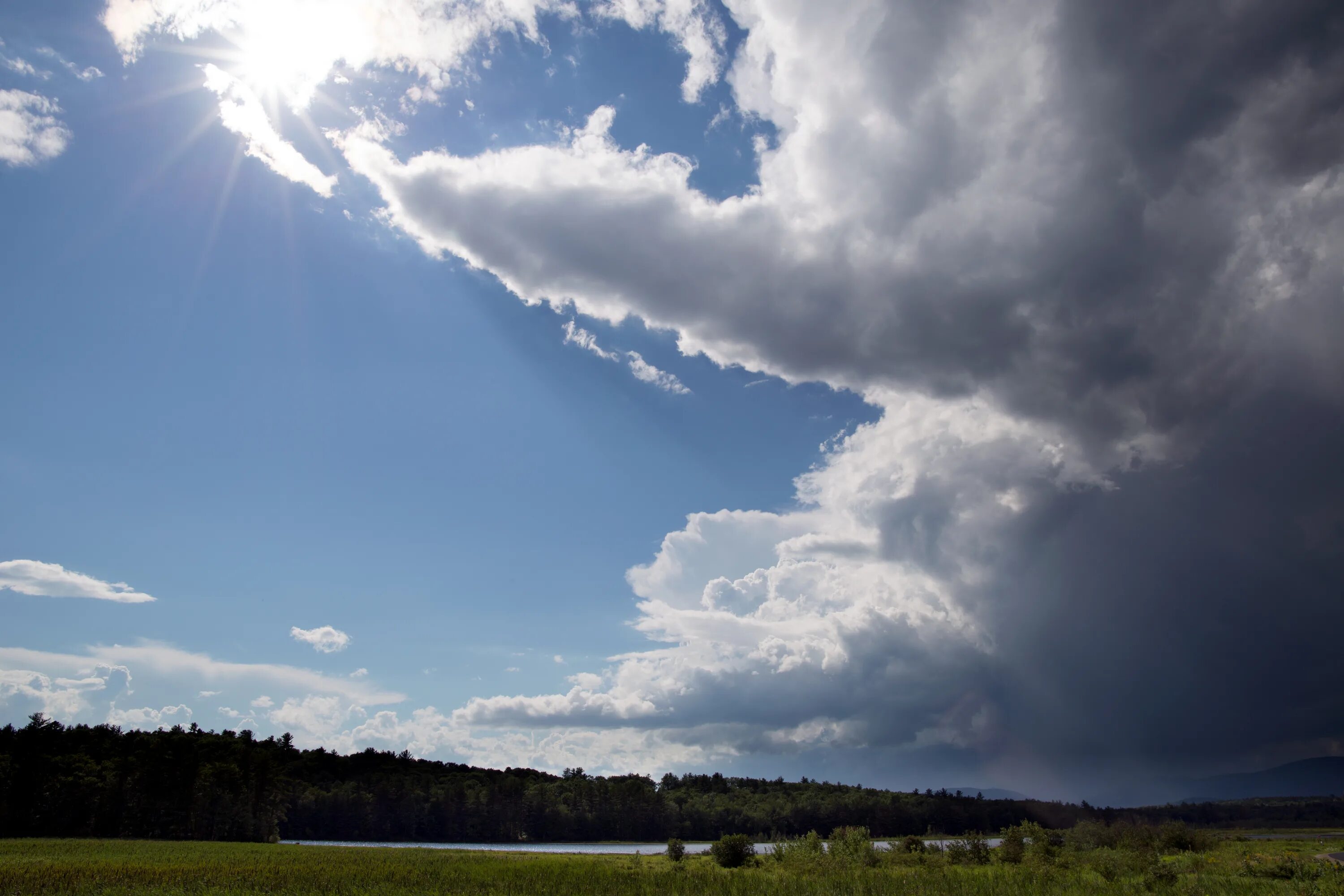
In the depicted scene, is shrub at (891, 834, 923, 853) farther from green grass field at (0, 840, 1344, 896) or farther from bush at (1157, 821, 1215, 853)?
bush at (1157, 821, 1215, 853)

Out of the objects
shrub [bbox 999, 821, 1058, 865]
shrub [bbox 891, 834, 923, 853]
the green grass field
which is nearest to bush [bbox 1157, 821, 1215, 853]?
the green grass field

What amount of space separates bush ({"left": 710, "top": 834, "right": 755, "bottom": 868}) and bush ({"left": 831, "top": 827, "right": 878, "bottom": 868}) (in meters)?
7.77

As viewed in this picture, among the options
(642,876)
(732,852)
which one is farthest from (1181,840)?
(642,876)

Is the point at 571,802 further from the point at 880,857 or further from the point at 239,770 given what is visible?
the point at 880,857

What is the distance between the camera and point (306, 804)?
148 meters

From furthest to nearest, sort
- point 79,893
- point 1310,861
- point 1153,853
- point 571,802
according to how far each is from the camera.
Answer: point 571,802
point 1153,853
point 1310,861
point 79,893

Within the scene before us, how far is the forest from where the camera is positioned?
3851 inches

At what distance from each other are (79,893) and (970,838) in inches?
2400

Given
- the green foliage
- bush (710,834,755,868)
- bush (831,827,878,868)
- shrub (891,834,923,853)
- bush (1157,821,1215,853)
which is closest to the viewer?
bush (831,827,878,868)

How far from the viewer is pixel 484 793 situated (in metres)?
166

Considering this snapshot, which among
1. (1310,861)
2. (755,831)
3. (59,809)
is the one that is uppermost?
(1310,861)

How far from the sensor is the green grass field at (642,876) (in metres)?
38.1

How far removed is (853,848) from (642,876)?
21.9 metres

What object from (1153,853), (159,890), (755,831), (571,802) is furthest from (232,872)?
(755,831)
